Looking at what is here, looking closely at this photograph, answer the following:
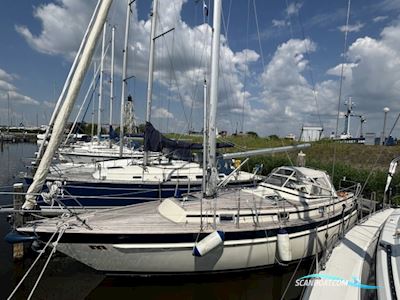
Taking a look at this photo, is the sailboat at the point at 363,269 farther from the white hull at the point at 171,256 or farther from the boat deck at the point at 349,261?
the white hull at the point at 171,256

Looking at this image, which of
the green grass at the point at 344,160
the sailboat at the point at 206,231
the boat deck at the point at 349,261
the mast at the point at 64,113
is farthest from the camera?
the green grass at the point at 344,160

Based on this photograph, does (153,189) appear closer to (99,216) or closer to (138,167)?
(138,167)

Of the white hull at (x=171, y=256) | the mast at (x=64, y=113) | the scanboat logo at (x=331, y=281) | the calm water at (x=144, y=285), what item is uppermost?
the mast at (x=64, y=113)

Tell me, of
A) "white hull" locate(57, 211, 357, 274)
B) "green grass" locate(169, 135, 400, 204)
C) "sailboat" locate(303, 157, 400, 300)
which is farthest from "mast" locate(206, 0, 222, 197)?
"green grass" locate(169, 135, 400, 204)

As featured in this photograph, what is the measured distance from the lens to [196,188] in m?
12.9

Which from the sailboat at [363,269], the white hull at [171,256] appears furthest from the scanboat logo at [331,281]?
the white hull at [171,256]

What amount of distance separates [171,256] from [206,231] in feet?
3.46

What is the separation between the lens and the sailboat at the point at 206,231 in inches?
259

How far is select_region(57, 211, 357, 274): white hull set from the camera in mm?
6613

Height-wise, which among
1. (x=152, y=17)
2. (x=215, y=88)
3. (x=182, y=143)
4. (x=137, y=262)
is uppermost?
(x=152, y=17)

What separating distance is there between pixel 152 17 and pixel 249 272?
13218mm

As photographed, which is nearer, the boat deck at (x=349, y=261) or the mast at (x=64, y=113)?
the boat deck at (x=349, y=261)

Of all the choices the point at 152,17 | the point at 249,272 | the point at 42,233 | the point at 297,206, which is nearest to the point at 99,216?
the point at 42,233

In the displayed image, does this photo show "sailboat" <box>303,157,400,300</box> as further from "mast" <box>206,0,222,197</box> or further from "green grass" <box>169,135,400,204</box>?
"green grass" <box>169,135,400,204</box>
